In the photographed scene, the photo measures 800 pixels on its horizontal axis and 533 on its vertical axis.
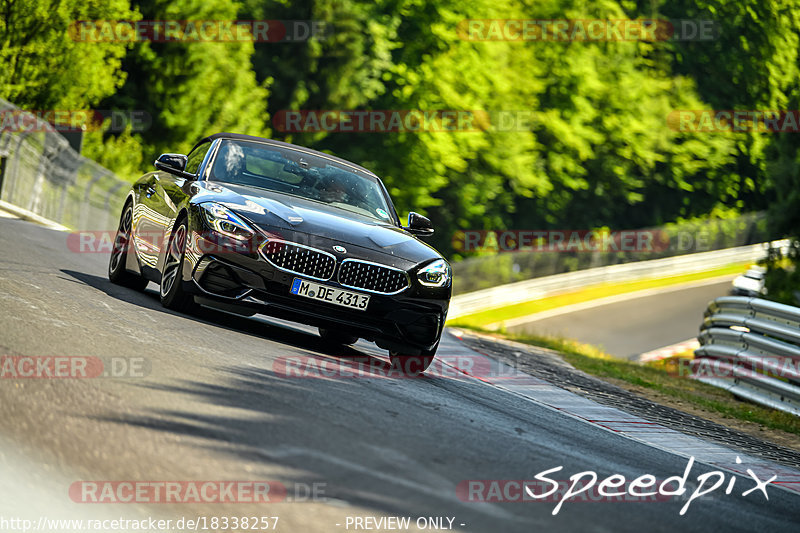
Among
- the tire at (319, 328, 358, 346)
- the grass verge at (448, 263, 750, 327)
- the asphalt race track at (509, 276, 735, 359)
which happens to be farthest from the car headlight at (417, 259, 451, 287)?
the grass verge at (448, 263, 750, 327)

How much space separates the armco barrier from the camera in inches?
1517

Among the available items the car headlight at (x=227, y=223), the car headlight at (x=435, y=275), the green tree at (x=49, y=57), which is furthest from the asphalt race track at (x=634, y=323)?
the car headlight at (x=227, y=223)

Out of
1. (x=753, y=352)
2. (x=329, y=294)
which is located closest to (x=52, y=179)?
(x=753, y=352)

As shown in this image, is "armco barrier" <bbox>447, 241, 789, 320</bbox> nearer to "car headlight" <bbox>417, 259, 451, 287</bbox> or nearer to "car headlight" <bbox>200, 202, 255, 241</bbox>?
"car headlight" <bbox>417, 259, 451, 287</bbox>

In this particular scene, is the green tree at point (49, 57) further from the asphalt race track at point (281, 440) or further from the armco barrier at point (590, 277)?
the asphalt race track at point (281, 440)

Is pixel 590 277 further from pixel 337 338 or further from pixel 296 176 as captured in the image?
pixel 296 176

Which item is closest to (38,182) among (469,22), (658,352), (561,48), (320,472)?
(658,352)

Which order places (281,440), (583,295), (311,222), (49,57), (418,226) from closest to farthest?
(281,440) < (311,222) < (418,226) < (49,57) < (583,295)

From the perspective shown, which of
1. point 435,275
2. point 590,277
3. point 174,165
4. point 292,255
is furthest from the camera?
point 590,277

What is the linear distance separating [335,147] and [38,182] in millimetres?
25210

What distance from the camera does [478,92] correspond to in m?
46.3

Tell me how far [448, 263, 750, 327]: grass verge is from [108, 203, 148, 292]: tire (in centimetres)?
2217

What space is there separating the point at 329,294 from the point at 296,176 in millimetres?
1940

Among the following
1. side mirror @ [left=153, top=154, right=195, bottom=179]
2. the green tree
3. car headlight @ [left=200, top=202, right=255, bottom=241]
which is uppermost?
the green tree
